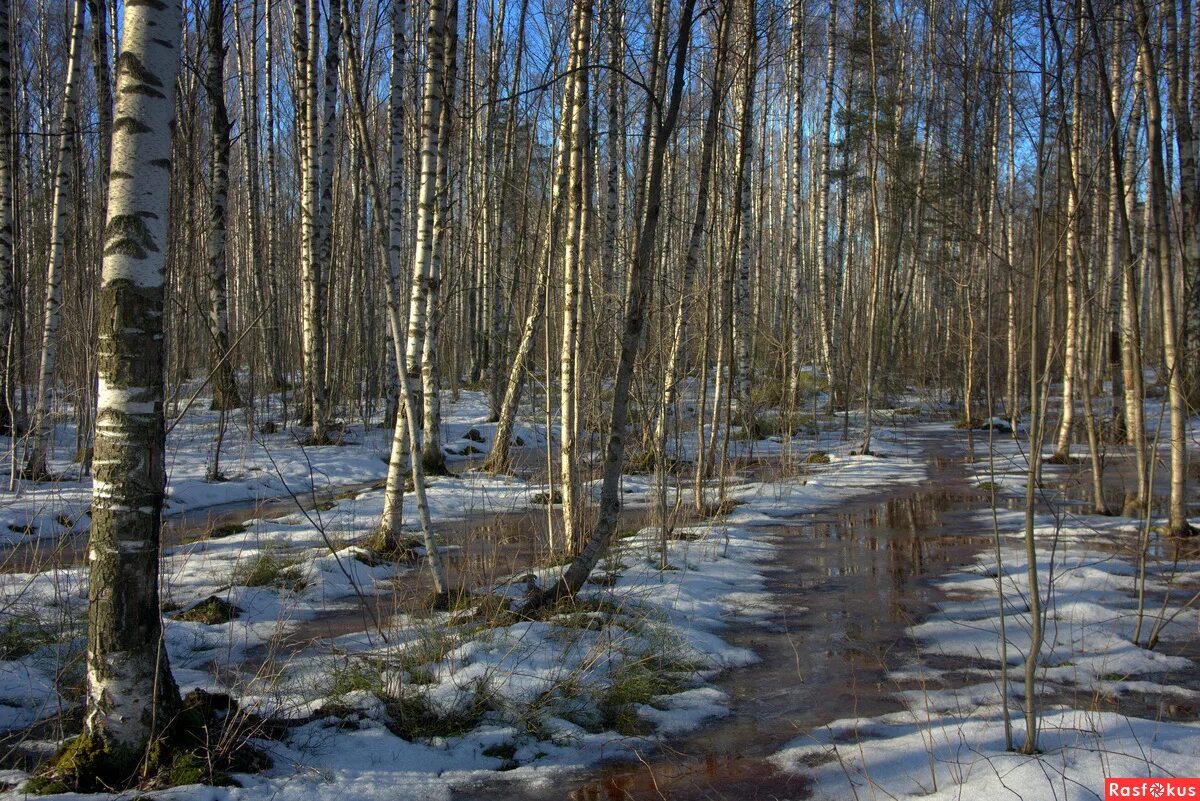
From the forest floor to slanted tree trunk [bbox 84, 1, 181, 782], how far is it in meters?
0.36

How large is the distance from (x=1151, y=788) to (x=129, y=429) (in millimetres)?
3655

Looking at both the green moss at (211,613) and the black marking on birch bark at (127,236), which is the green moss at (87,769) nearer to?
the black marking on birch bark at (127,236)

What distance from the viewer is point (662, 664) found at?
4.39 metres

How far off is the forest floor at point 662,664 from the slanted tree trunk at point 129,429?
14.3 inches

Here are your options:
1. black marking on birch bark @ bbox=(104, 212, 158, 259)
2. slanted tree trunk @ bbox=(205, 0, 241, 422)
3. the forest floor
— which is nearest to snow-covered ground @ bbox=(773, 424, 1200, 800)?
the forest floor

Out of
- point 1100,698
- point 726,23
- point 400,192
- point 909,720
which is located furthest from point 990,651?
point 400,192

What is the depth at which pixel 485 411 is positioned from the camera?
703 inches

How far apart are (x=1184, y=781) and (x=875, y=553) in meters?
4.41

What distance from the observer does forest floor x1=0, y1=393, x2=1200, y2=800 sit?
3.14m

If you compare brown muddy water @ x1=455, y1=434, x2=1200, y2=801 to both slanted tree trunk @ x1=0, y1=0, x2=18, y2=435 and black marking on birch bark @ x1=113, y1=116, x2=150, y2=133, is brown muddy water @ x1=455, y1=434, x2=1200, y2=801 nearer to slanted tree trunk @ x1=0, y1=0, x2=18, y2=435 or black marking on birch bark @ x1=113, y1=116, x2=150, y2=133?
black marking on birch bark @ x1=113, y1=116, x2=150, y2=133

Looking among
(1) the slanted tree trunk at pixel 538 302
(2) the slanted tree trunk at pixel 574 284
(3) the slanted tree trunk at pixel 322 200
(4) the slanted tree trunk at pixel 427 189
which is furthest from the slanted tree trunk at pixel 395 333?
(3) the slanted tree trunk at pixel 322 200

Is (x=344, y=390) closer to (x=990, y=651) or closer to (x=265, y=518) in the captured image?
(x=265, y=518)

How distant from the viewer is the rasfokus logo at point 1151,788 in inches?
107

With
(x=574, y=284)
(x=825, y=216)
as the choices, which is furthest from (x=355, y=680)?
(x=825, y=216)
